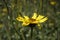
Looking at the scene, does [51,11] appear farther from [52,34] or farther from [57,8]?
[52,34]

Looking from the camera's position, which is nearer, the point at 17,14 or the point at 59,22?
the point at 17,14

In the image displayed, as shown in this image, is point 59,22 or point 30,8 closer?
point 59,22

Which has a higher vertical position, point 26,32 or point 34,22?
point 34,22

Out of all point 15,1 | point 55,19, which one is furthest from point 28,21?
point 55,19

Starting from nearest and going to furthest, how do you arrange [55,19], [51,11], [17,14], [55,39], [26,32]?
[17,14] < [55,39] < [26,32] < [55,19] < [51,11]

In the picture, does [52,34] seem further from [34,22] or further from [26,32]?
[34,22]

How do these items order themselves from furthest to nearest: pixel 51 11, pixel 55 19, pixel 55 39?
pixel 51 11 < pixel 55 19 < pixel 55 39

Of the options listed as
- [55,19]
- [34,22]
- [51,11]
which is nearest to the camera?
[34,22]

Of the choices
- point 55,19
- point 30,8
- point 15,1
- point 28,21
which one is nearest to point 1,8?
point 30,8

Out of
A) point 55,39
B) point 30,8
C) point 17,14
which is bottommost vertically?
point 55,39
